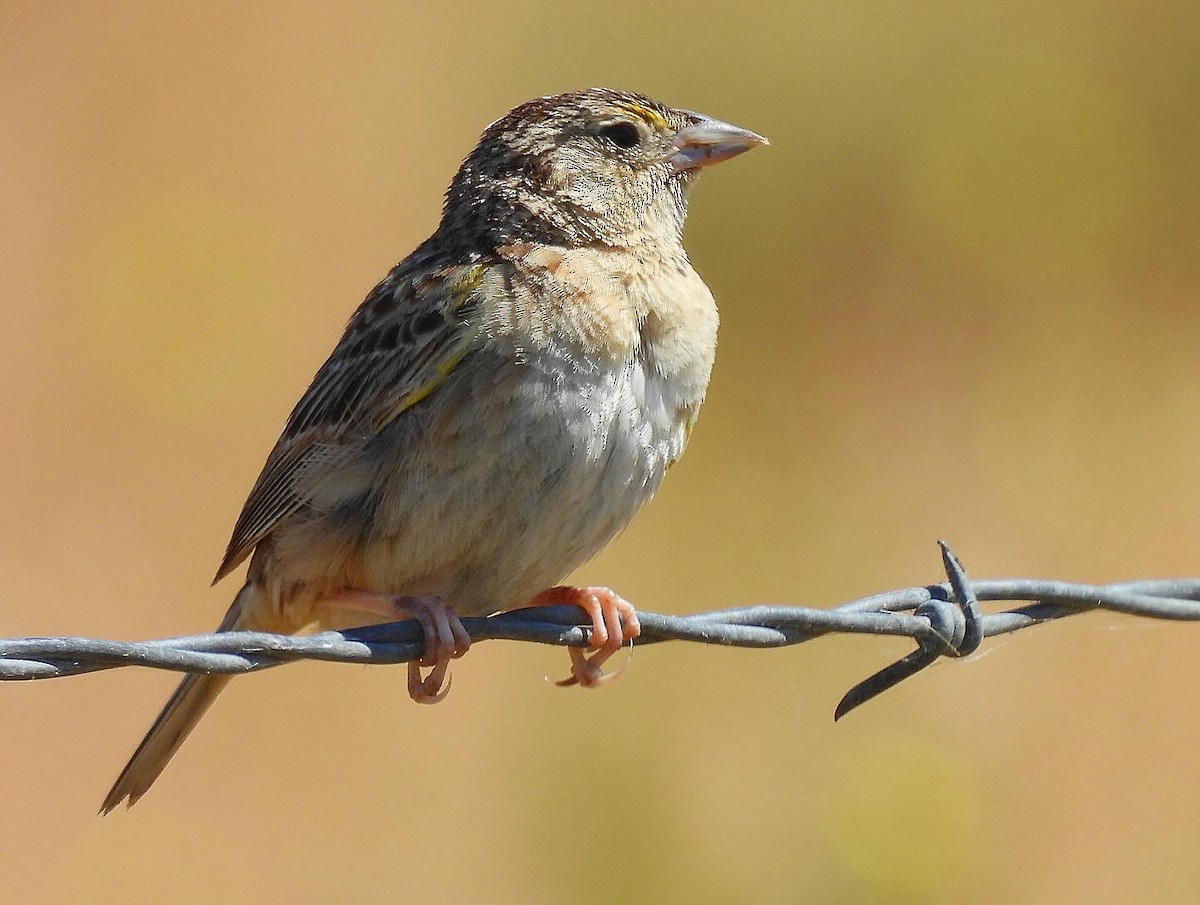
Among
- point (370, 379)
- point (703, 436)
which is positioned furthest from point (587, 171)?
point (703, 436)

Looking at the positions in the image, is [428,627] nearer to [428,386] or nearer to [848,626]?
[428,386]

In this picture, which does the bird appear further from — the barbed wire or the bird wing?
the barbed wire

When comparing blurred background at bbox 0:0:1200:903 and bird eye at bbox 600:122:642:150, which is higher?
bird eye at bbox 600:122:642:150

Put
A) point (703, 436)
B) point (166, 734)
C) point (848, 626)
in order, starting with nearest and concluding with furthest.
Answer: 1. point (848, 626)
2. point (166, 734)
3. point (703, 436)

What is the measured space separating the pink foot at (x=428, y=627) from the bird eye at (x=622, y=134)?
5.08 ft

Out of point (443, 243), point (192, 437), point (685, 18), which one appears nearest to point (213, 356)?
point (192, 437)

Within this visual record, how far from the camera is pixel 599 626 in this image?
3.90 m

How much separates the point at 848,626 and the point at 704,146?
6.71 feet

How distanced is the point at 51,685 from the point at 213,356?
2099 mm

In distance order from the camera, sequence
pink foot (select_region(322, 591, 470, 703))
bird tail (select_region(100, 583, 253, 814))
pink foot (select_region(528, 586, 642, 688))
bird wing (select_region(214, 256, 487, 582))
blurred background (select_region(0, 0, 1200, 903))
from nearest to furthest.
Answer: pink foot (select_region(322, 591, 470, 703))
pink foot (select_region(528, 586, 642, 688))
bird wing (select_region(214, 256, 487, 582))
bird tail (select_region(100, 583, 253, 814))
blurred background (select_region(0, 0, 1200, 903))

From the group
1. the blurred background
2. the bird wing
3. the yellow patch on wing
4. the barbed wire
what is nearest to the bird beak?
the bird wing

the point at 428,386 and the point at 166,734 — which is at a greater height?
the point at 428,386

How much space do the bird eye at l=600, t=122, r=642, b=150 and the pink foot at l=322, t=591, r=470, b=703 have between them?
155 cm

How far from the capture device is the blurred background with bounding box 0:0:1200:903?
6.51m
